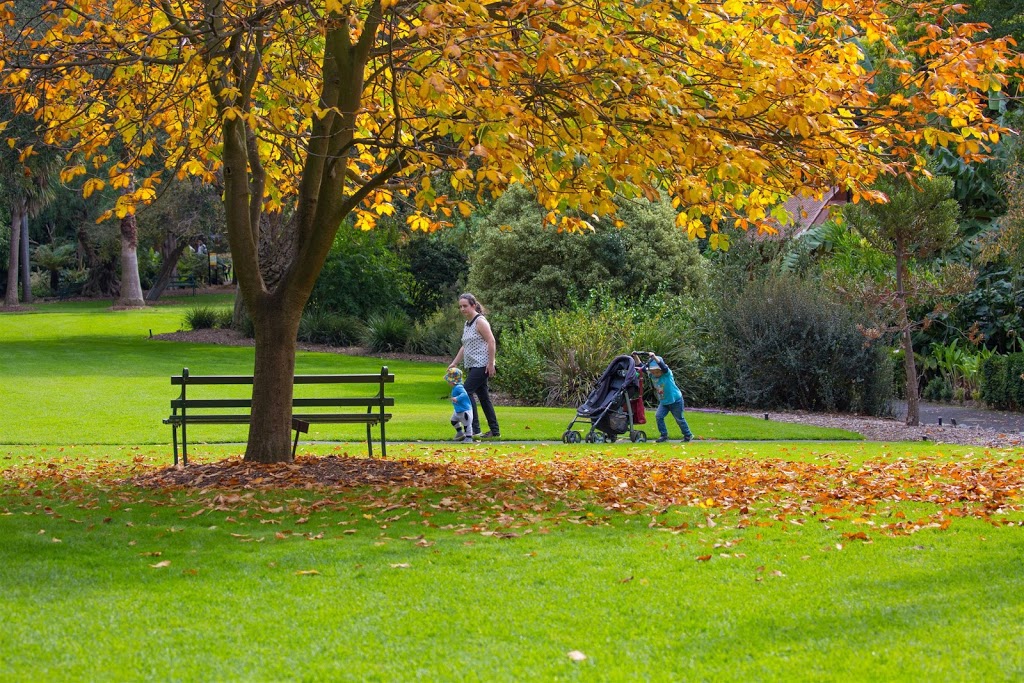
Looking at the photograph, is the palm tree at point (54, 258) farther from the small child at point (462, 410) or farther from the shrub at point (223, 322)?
the small child at point (462, 410)

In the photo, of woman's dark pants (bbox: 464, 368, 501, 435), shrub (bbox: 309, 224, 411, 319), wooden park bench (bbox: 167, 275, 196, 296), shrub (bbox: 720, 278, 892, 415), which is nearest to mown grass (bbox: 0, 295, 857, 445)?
woman's dark pants (bbox: 464, 368, 501, 435)

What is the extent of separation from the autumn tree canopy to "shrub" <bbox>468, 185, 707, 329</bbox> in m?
13.3

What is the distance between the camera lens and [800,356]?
2027 centimetres

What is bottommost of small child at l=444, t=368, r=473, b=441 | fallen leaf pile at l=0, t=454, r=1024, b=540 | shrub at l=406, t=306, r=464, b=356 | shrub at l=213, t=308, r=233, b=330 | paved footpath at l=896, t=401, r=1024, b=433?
paved footpath at l=896, t=401, r=1024, b=433

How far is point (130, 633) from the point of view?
17.1 ft

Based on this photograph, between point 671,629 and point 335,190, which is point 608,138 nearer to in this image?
point 335,190

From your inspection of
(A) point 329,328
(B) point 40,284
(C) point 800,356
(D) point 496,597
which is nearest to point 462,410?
(C) point 800,356

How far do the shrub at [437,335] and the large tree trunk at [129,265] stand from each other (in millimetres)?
16494

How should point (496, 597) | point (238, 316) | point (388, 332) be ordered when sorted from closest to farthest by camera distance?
point (496, 597)
point (388, 332)
point (238, 316)

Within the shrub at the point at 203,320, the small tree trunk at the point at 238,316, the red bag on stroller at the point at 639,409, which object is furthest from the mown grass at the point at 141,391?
the small tree trunk at the point at 238,316

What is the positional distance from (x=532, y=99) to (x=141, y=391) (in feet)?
53.8

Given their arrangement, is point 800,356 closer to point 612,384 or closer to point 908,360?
point 908,360

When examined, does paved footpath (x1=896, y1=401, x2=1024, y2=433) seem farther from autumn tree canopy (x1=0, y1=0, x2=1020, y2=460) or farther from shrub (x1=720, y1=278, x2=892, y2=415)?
autumn tree canopy (x1=0, y1=0, x2=1020, y2=460)

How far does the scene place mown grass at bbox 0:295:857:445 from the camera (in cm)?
1614
